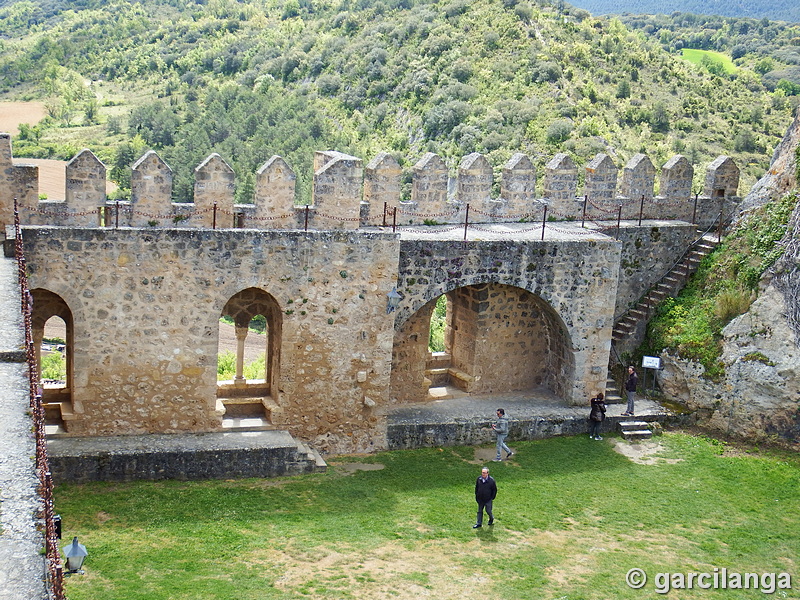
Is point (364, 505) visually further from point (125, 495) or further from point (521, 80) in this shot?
point (521, 80)

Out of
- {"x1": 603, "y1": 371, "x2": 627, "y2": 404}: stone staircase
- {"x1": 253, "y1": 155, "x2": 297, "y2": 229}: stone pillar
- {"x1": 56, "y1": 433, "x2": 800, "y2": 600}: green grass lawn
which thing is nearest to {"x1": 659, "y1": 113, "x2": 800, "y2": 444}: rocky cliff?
{"x1": 56, "y1": 433, "x2": 800, "y2": 600}: green grass lawn

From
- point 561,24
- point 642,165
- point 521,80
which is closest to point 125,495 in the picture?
point 642,165

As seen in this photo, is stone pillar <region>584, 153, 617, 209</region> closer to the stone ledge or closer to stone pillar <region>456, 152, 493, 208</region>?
stone pillar <region>456, 152, 493, 208</region>

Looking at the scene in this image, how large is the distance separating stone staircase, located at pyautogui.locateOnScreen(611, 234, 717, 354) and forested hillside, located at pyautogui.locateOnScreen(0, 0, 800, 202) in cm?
1233

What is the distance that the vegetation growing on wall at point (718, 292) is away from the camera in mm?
21266

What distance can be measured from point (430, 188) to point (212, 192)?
14.6 ft

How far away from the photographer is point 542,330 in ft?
72.6

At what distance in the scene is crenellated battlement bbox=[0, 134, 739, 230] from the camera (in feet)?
59.9

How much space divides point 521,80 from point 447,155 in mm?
6379

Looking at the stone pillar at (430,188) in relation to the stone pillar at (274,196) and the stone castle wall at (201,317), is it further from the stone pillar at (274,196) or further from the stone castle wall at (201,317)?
the stone castle wall at (201,317)

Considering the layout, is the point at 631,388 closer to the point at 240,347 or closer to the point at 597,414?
the point at 597,414

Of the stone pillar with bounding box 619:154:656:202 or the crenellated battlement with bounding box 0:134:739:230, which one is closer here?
the crenellated battlement with bounding box 0:134:739:230

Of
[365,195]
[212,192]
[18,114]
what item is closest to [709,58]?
[18,114]

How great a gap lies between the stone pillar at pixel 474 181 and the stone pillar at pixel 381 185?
1.53 metres
